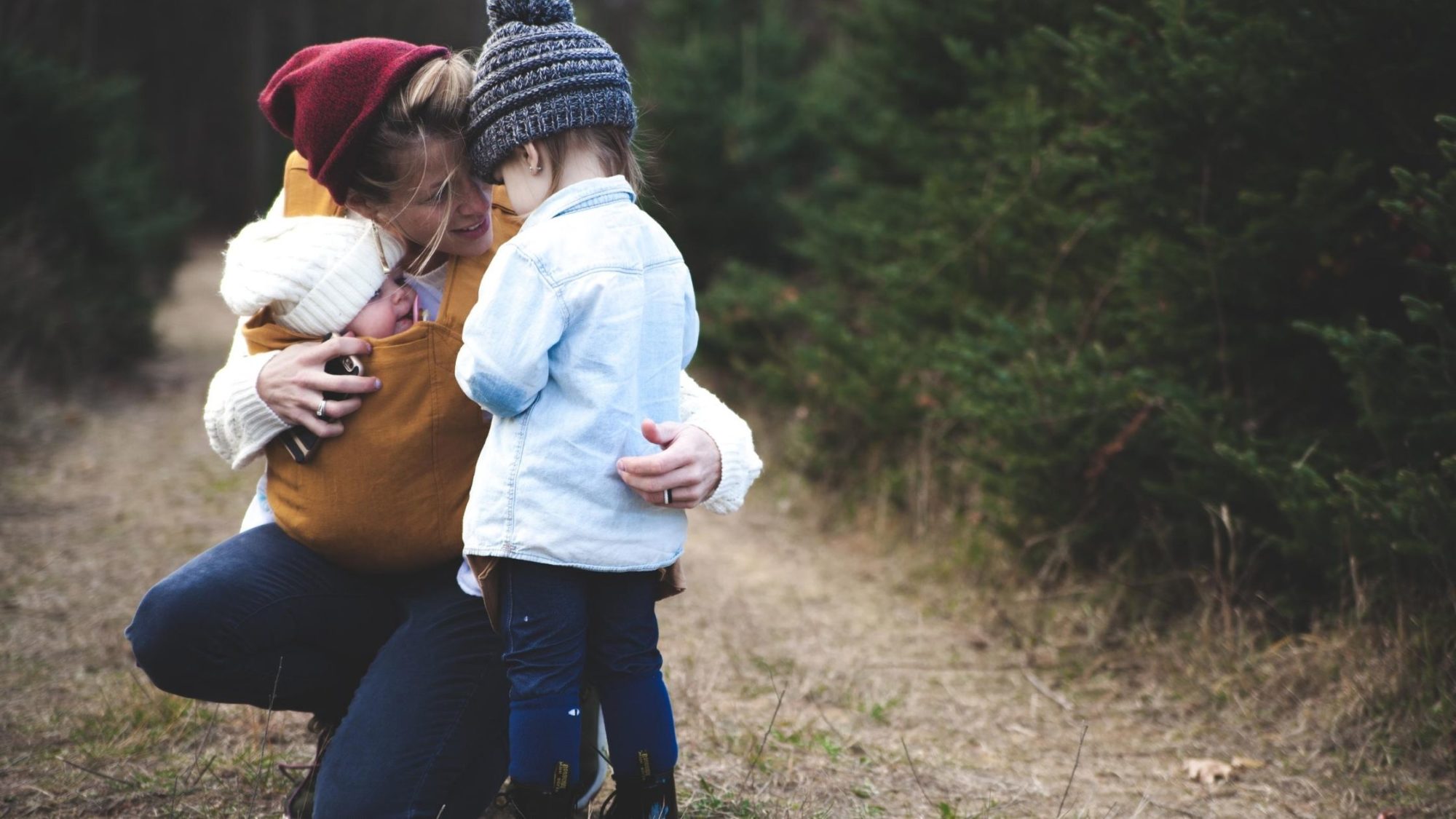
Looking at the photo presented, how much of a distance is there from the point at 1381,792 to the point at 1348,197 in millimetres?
1586

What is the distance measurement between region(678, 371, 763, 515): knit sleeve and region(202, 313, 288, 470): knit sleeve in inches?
30.1

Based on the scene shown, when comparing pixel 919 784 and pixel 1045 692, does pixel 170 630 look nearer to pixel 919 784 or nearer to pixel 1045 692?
pixel 919 784

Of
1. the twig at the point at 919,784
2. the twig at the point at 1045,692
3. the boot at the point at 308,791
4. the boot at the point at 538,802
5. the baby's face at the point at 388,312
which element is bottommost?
the twig at the point at 1045,692

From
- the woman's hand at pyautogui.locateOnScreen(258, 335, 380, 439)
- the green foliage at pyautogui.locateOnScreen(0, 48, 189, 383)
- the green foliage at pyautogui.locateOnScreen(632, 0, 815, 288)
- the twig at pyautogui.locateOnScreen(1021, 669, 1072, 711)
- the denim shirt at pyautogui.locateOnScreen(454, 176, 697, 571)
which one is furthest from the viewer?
the green foliage at pyautogui.locateOnScreen(632, 0, 815, 288)

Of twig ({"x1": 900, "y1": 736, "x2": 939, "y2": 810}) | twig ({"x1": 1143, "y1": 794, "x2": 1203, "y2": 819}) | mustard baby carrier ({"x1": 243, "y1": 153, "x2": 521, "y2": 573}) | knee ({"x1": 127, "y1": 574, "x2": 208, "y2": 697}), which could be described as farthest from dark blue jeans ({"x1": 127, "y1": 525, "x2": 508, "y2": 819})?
twig ({"x1": 1143, "y1": 794, "x2": 1203, "y2": 819})

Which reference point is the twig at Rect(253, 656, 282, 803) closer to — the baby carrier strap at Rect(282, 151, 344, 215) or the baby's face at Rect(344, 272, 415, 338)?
the baby's face at Rect(344, 272, 415, 338)

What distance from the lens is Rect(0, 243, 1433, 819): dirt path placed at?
8.04ft

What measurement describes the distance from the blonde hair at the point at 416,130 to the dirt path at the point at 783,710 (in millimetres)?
1290

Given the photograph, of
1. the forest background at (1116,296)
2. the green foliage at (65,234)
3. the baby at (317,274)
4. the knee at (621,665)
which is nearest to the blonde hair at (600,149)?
the forest background at (1116,296)

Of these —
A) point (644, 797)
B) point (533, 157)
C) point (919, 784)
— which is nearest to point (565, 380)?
point (533, 157)

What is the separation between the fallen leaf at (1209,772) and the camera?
271cm

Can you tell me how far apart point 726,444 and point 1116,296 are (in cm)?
247

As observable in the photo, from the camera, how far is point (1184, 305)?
10.8ft

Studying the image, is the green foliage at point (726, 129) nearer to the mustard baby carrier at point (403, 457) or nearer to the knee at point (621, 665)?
the mustard baby carrier at point (403, 457)
